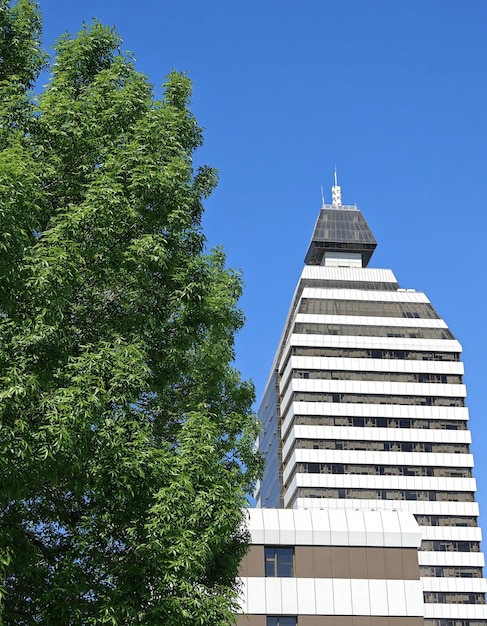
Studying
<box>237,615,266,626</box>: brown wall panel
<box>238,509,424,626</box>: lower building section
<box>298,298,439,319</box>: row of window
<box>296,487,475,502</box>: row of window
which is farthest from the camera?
<box>298,298,439,319</box>: row of window

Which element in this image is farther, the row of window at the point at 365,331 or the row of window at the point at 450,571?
the row of window at the point at 365,331

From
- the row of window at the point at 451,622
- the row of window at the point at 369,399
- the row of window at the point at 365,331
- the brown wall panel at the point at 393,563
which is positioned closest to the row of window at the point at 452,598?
the row of window at the point at 451,622

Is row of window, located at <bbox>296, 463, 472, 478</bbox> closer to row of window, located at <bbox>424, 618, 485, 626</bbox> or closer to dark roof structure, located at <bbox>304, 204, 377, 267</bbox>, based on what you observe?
row of window, located at <bbox>424, 618, 485, 626</bbox>

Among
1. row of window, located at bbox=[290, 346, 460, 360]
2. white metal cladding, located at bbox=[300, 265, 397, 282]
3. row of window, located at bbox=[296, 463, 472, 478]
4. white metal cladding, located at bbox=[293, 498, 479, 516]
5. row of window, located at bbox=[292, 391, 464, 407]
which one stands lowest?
white metal cladding, located at bbox=[293, 498, 479, 516]

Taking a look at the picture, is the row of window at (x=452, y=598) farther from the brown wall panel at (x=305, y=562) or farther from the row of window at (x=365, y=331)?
the brown wall panel at (x=305, y=562)

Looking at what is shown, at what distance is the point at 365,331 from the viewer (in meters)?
112

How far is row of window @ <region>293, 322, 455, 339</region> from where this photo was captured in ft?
366

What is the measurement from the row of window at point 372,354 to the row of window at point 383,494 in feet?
54.7

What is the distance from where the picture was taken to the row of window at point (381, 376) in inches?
4291

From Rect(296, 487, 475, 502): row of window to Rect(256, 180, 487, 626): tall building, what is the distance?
118 mm

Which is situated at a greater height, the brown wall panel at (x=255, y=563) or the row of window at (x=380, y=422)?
the row of window at (x=380, y=422)

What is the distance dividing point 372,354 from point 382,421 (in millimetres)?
8679

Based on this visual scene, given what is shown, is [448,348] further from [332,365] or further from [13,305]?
[13,305]

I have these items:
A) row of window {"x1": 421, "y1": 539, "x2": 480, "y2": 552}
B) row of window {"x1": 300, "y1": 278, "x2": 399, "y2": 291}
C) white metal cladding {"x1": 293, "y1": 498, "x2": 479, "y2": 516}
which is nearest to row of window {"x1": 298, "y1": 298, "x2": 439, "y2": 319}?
row of window {"x1": 300, "y1": 278, "x2": 399, "y2": 291}
